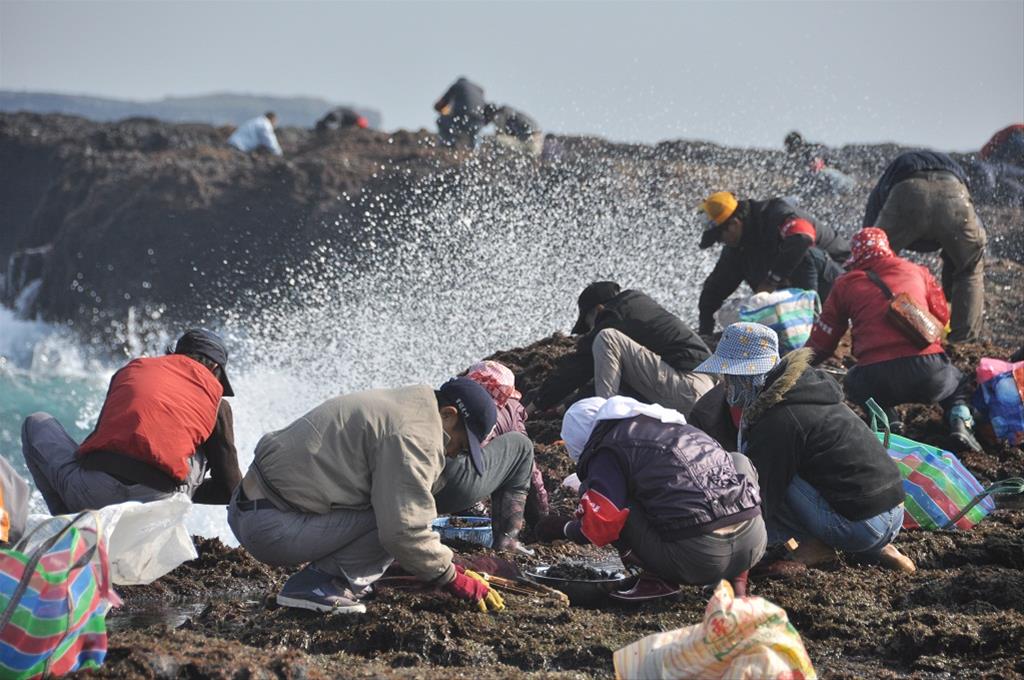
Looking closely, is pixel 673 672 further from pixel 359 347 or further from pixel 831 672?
pixel 359 347

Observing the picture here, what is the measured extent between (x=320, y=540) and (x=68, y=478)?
150 centimetres

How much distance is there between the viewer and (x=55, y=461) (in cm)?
574

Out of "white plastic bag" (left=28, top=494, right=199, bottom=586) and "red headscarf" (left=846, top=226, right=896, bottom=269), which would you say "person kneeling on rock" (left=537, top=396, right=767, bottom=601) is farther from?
"red headscarf" (left=846, top=226, right=896, bottom=269)

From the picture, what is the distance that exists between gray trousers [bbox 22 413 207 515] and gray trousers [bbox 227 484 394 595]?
2.88 ft

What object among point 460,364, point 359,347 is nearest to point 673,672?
point 460,364

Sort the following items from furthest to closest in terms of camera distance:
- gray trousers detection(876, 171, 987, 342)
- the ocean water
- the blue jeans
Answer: the ocean water → gray trousers detection(876, 171, 987, 342) → the blue jeans

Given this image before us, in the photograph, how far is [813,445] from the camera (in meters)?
5.27

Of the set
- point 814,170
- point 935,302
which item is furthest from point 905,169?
point 814,170

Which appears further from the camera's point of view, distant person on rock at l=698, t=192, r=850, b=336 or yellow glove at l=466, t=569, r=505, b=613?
distant person on rock at l=698, t=192, r=850, b=336

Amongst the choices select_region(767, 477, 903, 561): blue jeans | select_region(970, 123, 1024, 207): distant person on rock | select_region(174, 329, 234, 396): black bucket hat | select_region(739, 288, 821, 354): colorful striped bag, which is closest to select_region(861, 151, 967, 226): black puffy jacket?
select_region(739, 288, 821, 354): colorful striped bag

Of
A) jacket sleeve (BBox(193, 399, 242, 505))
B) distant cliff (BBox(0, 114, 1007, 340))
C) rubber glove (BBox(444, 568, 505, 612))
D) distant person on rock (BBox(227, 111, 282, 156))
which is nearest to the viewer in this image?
rubber glove (BBox(444, 568, 505, 612))

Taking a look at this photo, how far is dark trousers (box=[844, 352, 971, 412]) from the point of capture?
7641mm

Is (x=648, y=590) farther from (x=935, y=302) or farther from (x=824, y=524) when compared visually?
(x=935, y=302)

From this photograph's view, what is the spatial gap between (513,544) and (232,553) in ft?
4.97
